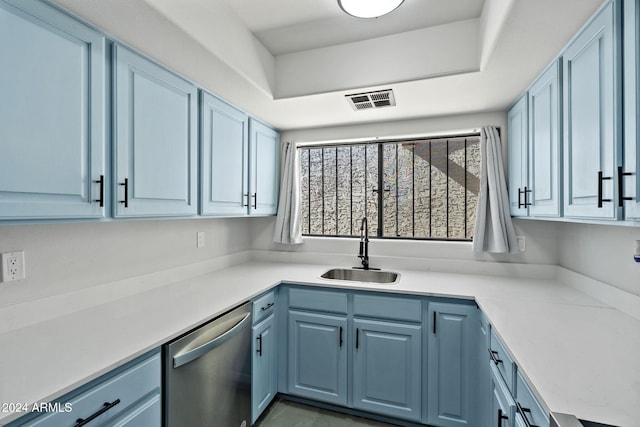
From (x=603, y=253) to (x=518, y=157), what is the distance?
29.6 inches

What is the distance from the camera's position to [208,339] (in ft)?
4.69

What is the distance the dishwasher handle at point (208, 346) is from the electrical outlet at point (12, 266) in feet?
2.41

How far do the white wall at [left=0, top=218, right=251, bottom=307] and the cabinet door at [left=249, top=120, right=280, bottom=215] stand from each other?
49cm

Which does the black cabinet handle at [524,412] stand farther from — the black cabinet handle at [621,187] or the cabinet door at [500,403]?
the black cabinet handle at [621,187]

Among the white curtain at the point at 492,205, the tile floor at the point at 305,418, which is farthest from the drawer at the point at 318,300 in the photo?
the white curtain at the point at 492,205

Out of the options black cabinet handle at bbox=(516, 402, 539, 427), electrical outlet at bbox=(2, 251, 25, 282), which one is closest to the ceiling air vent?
black cabinet handle at bbox=(516, 402, 539, 427)

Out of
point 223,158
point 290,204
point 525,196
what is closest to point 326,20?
point 223,158

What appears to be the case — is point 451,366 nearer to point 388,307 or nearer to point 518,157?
point 388,307

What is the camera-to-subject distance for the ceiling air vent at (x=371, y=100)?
1984 mm

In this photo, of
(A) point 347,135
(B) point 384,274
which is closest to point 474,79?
A: (A) point 347,135

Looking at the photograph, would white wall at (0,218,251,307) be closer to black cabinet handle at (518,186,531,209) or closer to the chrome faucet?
the chrome faucet

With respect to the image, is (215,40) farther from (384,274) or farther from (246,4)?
(384,274)

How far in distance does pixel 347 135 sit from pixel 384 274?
4.15ft

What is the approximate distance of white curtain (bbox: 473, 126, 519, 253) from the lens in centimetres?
227
